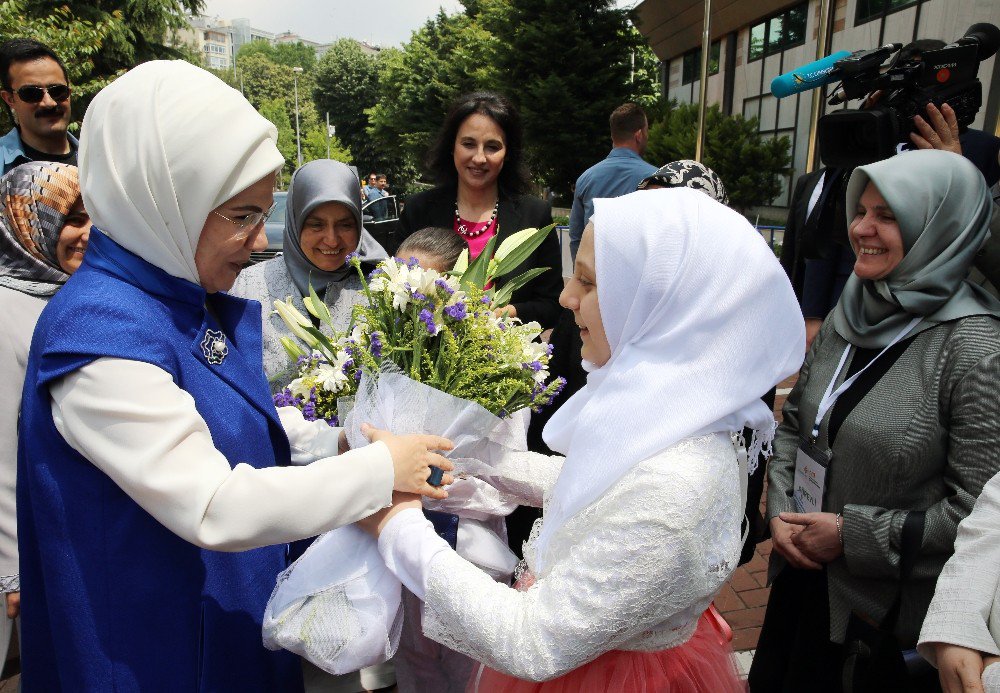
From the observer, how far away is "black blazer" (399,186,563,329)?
3.32 meters

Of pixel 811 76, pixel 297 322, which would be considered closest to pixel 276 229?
pixel 811 76

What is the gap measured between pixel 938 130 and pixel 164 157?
2912 millimetres

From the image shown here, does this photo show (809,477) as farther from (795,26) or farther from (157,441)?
(795,26)

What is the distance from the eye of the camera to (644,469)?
1.27 metres

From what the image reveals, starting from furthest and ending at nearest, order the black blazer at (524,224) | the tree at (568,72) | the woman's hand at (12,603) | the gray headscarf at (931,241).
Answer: the tree at (568,72)
the black blazer at (524,224)
the woman's hand at (12,603)
the gray headscarf at (931,241)

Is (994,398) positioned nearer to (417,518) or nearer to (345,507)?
(417,518)

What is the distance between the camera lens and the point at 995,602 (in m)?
1.44

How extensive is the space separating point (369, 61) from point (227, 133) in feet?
235

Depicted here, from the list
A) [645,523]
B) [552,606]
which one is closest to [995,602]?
[645,523]

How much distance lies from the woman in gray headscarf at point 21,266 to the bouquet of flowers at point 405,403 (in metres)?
0.85

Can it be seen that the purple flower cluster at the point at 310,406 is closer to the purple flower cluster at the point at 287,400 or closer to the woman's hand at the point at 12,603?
the purple flower cluster at the point at 287,400

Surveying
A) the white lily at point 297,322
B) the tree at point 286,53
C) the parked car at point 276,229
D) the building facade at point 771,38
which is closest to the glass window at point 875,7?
the building facade at point 771,38

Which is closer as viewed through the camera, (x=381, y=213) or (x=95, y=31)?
(x=95, y=31)

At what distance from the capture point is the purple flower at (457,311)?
1575mm
